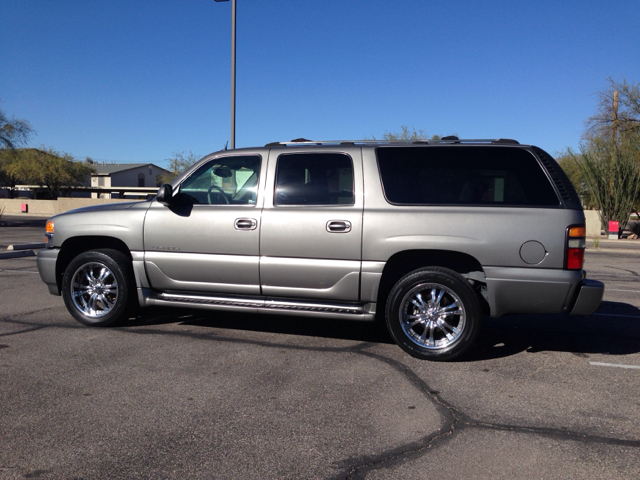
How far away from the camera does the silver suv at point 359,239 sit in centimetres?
511

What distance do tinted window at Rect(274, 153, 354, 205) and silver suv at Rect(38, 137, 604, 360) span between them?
0.04 ft

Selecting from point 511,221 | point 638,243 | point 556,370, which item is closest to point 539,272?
point 511,221

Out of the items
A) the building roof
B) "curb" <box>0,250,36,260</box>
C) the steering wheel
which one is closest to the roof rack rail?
the steering wheel

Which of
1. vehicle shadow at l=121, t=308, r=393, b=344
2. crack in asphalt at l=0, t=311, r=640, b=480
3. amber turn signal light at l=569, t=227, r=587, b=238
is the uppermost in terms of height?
amber turn signal light at l=569, t=227, r=587, b=238

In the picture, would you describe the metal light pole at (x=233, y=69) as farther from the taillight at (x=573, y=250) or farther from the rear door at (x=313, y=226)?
the taillight at (x=573, y=250)

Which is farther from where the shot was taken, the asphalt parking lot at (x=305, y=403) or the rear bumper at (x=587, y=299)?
the rear bumper at (x=587, y=299)

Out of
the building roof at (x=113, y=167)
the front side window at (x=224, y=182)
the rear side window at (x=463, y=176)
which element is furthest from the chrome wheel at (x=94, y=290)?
the building roof at (x=113, y=167)

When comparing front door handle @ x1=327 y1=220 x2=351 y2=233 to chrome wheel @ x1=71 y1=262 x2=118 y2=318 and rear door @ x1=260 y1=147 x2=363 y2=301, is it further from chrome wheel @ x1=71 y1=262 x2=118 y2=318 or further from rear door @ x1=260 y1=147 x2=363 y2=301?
chrome wheel @ x1=71 y1=262 x2=118 y2=318

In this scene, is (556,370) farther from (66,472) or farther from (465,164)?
(66,472)

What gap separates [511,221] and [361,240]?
1375mm

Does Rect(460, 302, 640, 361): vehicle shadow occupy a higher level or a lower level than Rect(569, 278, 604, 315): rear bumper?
lower

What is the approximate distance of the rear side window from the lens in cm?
523

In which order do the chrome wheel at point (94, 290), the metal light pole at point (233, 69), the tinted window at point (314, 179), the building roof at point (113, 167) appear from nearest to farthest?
→ the tinted window at point (314, 179) → the chrome wheel at point (94, 290) → the metal light pole at point (233, 69) → the building roof at point (113, 167)

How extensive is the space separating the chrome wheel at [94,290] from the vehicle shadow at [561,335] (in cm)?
390
